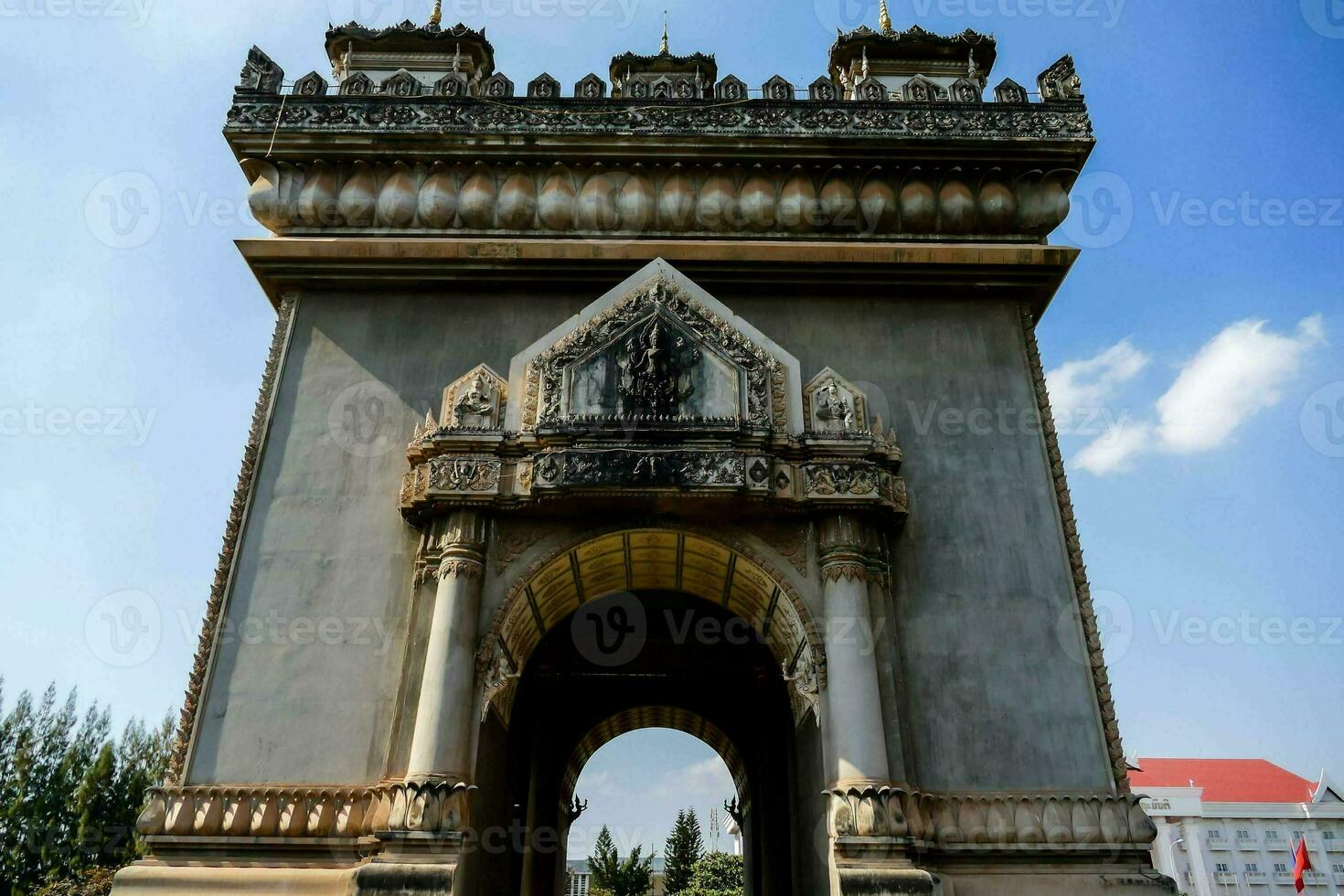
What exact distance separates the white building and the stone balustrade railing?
71002mm

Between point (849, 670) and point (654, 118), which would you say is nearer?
point (849, 670)

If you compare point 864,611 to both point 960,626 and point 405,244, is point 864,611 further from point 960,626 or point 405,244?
point 405,244

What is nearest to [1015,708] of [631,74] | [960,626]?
[960,626]

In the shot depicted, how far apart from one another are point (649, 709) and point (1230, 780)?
7119 cm

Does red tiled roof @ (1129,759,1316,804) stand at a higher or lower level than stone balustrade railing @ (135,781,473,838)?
higher

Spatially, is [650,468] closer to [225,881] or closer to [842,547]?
[842,547]

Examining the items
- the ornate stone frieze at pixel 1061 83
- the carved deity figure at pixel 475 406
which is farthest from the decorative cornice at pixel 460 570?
the ornate stone frieze at pixel 1061 83

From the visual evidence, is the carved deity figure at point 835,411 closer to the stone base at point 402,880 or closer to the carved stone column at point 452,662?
the carved stone column at point 452,662

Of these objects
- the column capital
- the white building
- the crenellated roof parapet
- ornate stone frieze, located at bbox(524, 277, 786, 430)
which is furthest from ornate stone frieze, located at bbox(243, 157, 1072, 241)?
the white building

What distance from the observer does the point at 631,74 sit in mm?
18703

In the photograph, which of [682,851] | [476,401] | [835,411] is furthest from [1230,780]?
[476,401]

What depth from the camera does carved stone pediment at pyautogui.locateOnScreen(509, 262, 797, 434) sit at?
541 inches

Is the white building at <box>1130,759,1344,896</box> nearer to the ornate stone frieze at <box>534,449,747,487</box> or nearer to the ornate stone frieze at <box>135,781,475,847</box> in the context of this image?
the ornate stone frieze at <box>534,449,747,487</box>

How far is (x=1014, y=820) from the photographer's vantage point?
11.9 m
